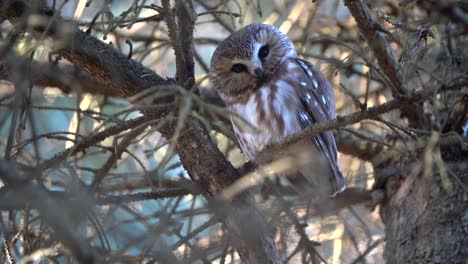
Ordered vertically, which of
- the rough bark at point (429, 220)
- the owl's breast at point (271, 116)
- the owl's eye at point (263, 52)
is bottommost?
the rough bark at point (429, 220)

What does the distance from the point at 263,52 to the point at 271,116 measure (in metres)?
0.51

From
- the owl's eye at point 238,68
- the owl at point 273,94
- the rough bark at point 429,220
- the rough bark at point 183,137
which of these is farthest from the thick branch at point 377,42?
the owl's eye at point 238,68

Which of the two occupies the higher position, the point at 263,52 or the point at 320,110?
the point at 263,52

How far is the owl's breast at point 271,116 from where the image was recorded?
3.95 meters

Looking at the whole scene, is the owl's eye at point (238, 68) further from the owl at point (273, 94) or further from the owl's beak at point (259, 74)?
the owl's beak at point (259, 74)

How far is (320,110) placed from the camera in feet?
13.4

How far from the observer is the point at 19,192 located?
5.37 ft

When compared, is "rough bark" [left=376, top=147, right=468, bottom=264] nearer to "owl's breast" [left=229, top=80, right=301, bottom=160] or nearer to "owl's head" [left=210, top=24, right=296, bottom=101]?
"owl's breast" [left=229, top=80, right=301, bottom=160]

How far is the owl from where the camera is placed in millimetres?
3943

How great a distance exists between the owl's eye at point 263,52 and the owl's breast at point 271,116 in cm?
25

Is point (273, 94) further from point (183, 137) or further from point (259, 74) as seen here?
point (183, 137)

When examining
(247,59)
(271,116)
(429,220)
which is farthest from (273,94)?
(429,220)

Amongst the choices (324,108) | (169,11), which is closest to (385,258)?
(324,108)

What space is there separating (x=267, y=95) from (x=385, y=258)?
122cm
